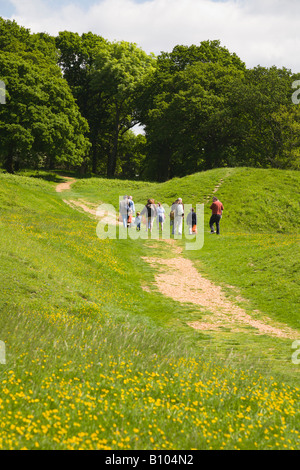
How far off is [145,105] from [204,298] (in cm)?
6195

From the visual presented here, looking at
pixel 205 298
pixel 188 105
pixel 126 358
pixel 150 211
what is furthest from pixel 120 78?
pixel 126 358

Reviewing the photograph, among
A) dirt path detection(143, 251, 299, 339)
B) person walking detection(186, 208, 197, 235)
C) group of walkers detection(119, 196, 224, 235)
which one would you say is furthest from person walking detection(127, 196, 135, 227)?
dirt path detection(143, 251, 299, 339)

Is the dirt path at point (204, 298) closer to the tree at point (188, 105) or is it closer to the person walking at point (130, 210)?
the person walking at point (130, 210)

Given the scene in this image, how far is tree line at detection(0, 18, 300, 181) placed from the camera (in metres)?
58.1

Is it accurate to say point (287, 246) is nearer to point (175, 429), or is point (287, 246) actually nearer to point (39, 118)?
point (175, 429)

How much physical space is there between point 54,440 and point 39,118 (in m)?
55.4

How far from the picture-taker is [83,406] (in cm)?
697

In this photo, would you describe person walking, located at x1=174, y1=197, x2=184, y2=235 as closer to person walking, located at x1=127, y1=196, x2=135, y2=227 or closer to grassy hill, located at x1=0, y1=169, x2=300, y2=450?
person walking, located at x1=127, y1=196, x2=135, y2=227

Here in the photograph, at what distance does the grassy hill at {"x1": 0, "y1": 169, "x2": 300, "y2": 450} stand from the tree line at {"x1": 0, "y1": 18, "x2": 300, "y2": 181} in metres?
38.1

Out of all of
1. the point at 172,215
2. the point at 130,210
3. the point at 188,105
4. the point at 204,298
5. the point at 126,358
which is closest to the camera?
the point at 126,358

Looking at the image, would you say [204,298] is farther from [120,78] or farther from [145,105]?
[120,78]

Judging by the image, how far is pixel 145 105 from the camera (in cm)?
7556

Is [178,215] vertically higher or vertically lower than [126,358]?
higher

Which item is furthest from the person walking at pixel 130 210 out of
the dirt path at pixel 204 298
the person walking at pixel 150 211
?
the dirt path at pixel 204 298
